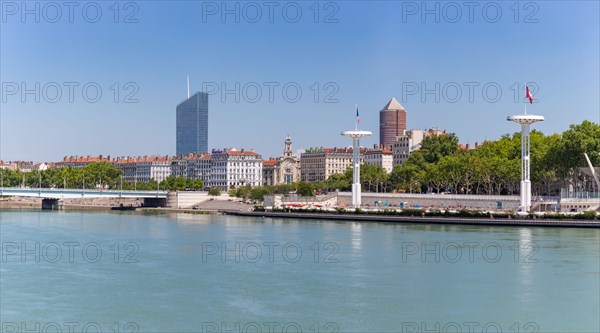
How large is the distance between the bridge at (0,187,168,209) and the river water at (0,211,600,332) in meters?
40.5

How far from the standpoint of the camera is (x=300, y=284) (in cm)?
2700

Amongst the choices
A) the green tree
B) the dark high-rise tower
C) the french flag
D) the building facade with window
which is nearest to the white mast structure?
the green tree

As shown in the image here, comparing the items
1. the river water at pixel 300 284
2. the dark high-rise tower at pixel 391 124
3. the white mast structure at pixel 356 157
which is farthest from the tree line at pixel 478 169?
the dark high-rise tower at pixel 391 124

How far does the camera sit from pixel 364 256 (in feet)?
113

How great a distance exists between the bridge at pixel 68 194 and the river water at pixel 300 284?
133ft

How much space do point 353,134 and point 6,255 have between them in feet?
140

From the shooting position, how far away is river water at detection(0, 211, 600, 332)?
2177cm

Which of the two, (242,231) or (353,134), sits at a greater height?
(353,134)

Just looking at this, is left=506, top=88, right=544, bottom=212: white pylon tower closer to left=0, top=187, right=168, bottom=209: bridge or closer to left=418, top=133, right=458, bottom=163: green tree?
left=418, top=133, right=458, bottom=163: green tree

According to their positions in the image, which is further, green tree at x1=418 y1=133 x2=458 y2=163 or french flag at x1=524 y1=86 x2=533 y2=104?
green tree at x1=418 y1=133 x2=458 y2=163

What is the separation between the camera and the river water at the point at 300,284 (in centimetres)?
2177

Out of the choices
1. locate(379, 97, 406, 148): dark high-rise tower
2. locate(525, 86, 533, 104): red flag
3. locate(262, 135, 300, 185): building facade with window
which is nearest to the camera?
locate(525, 86, 533, 104): red flag

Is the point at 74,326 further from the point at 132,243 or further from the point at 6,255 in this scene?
the point at 132,243

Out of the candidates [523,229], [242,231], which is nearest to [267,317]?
[242,231]
